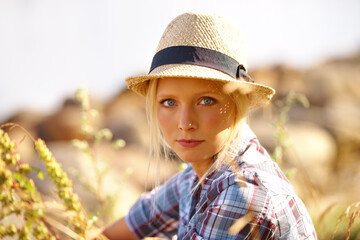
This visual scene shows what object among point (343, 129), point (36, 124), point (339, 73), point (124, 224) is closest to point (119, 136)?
point (36, 124)

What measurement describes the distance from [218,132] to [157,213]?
0.90 metres

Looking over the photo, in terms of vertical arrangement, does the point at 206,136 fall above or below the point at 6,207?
above

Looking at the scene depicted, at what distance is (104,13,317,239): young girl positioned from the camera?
64.5 inches

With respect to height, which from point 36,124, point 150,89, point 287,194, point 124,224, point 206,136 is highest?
point 150,89

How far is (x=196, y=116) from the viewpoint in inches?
73.4

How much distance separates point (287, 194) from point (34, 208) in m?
1.04

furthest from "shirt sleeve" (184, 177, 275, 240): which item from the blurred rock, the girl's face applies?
the blurred rock

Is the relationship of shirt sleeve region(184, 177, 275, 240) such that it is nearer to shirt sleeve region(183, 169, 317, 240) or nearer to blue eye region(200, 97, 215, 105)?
shirt sleeve region(183, 169, 317, 240)

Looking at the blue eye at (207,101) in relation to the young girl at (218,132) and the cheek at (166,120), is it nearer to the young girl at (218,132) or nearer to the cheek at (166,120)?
the young girl at (218,132)

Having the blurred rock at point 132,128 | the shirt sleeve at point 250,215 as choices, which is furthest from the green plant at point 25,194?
the blurred rock at point 132,128

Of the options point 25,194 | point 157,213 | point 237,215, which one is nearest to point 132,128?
point 157,213

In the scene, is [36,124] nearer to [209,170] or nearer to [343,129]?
[343,129]

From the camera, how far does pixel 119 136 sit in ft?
30.0

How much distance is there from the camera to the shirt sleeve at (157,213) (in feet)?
8.23
